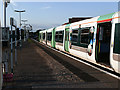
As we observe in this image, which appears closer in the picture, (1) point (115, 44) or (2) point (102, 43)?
(1) point (115, 44)

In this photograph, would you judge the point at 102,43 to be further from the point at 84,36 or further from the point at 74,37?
the point at 74,37

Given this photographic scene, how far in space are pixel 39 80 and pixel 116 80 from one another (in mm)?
3118

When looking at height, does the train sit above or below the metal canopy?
below

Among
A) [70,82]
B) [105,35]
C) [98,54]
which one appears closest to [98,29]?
[105,35]

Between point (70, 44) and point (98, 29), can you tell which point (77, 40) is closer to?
point (70, 44)

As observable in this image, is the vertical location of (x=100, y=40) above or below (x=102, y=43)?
above

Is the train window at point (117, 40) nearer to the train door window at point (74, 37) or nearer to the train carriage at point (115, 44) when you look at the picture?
the train carriage at point (115, 44)

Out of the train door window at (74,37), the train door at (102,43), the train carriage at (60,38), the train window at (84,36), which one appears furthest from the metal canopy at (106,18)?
the train carriage at (60,38)

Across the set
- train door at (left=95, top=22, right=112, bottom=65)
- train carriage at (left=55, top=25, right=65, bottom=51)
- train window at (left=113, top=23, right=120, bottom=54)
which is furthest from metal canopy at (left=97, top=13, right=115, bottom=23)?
train carriage at (left=55, top=25, right=65, bottom=51)

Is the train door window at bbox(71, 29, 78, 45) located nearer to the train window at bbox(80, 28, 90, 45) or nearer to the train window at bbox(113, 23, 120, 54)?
the train window at bbox(80, 28, 90, 45)

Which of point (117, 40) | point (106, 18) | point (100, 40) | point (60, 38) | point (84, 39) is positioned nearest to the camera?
point (117, 40)

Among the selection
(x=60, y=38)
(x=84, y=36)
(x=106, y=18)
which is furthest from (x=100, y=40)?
(x=60, y=38)

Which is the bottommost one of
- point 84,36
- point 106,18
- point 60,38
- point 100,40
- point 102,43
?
point 102,43

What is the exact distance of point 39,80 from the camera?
6402mm
